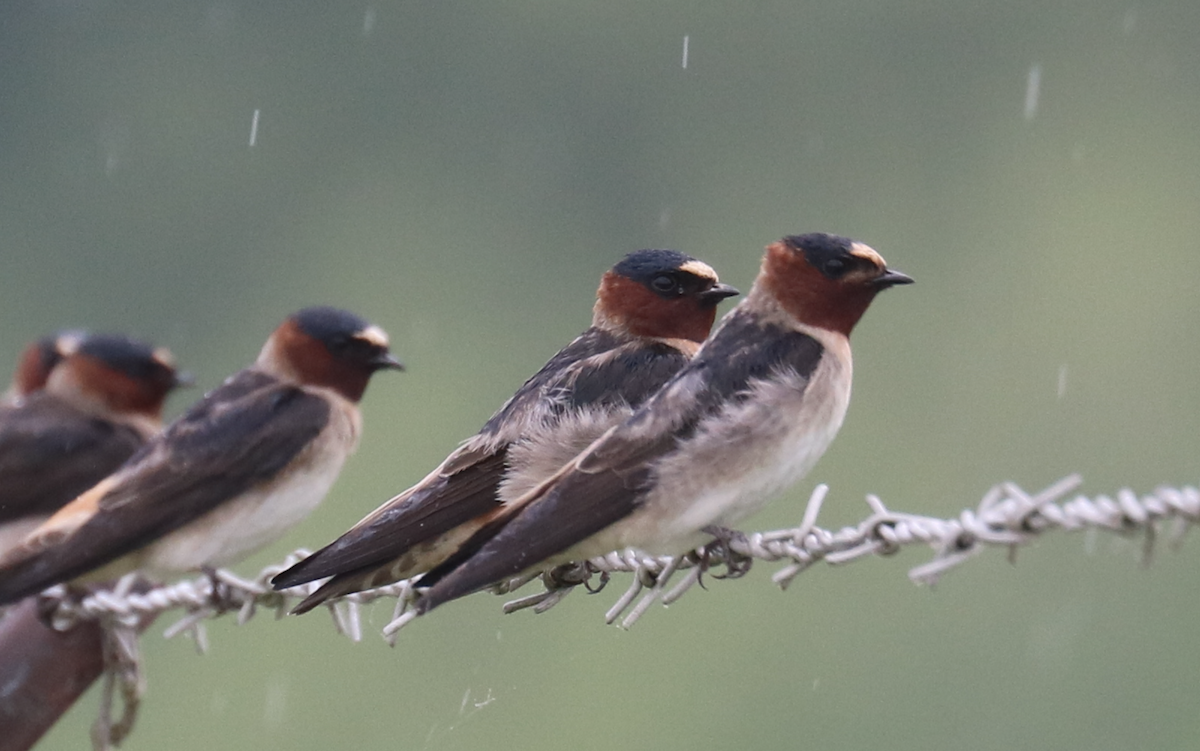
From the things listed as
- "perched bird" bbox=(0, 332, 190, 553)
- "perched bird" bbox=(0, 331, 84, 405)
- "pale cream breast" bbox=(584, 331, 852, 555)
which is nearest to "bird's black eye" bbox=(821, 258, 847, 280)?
"pale cream breast" bbox=(584, 331, 852, 555)

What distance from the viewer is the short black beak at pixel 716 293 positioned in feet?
12.9

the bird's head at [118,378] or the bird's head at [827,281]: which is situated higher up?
the bird's head at [827,281]

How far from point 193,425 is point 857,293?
5.53 ft

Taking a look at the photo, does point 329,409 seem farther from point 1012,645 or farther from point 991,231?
point 991,231

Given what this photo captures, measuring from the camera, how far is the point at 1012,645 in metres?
20.1

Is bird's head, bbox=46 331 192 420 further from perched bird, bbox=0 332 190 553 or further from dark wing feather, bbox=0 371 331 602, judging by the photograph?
dark wing feather, bbox=0 371 331 602

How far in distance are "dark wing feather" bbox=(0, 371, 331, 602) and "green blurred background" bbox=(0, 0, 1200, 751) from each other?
26.5 ft

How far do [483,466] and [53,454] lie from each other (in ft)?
8.32

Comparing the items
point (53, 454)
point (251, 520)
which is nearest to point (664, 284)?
point (251, 520)

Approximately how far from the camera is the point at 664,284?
3.99m

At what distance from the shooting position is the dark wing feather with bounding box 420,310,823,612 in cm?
319

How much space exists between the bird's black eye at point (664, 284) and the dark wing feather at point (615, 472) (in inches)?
16.3

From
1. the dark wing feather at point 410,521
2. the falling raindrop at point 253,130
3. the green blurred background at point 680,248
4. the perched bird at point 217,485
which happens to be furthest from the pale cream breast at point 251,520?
the falling raindrop at point 253,130

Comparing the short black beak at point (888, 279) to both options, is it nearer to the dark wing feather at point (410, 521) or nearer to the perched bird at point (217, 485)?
the dark wing feather at point (410, 521)
